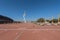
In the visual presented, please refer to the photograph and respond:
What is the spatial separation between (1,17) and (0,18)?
2.81 meters

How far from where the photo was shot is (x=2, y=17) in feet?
368

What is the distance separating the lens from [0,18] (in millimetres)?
108312

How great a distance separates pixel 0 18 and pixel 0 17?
1600mm

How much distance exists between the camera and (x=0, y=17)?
10969 cm

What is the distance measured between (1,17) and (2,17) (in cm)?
136

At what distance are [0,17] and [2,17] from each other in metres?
2.76

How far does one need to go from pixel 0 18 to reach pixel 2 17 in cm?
409

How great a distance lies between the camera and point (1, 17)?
11100cm

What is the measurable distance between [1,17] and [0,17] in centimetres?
140
